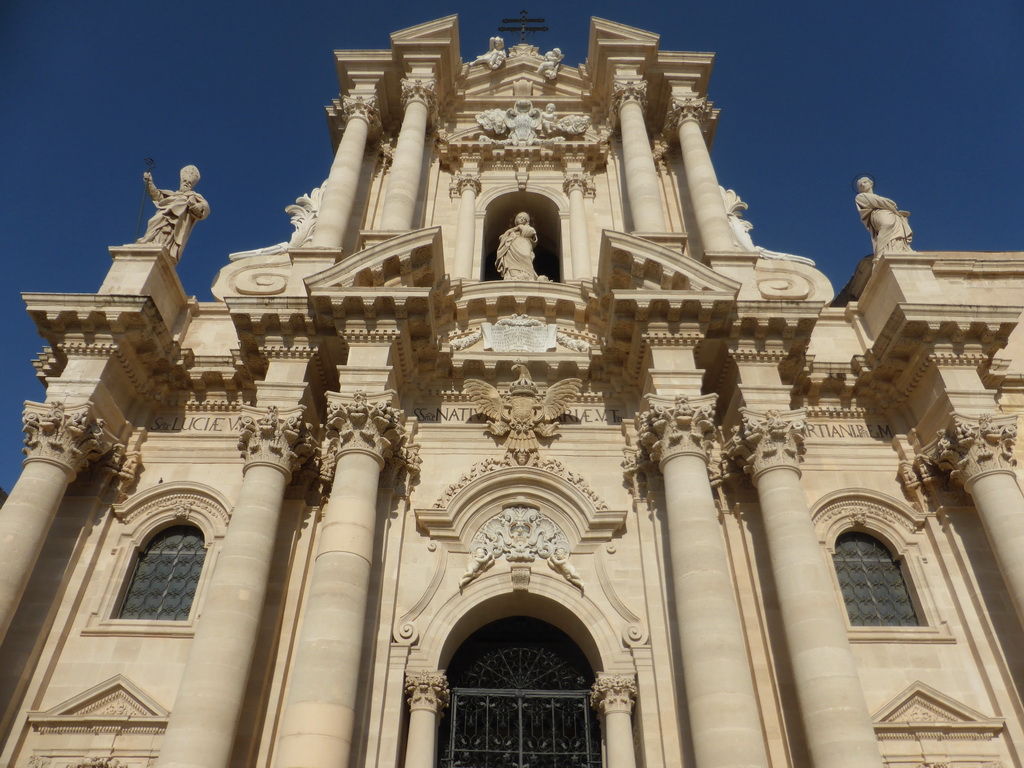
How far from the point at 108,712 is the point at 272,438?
4449 mm

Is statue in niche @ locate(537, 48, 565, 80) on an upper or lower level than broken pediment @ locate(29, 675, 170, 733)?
upper

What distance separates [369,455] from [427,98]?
1166cm

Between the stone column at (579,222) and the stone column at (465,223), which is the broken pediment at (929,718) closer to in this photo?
the stone column at (579,222)

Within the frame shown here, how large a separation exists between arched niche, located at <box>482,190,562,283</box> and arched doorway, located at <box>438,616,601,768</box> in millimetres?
9415

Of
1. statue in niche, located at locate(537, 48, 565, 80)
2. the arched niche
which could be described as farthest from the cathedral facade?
statue in niche, located at locate(537, 48, 565, 80)

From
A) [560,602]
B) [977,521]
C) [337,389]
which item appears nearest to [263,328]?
[337,389]

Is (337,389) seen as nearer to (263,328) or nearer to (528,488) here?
(263,328)

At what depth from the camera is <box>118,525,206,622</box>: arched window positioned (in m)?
12.8

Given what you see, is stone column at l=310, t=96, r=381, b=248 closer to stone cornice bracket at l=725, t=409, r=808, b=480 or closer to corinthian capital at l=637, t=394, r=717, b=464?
corinthian capital at l=637, t=394, r=717, b=464

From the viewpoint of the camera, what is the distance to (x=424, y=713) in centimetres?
1123

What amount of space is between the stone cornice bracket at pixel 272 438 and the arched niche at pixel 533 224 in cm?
807

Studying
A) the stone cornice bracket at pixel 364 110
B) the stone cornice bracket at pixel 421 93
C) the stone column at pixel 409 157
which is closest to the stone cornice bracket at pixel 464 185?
the stone column at pixel 409 157

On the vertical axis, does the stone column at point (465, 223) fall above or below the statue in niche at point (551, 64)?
below

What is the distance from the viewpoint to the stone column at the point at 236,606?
9812 mm
